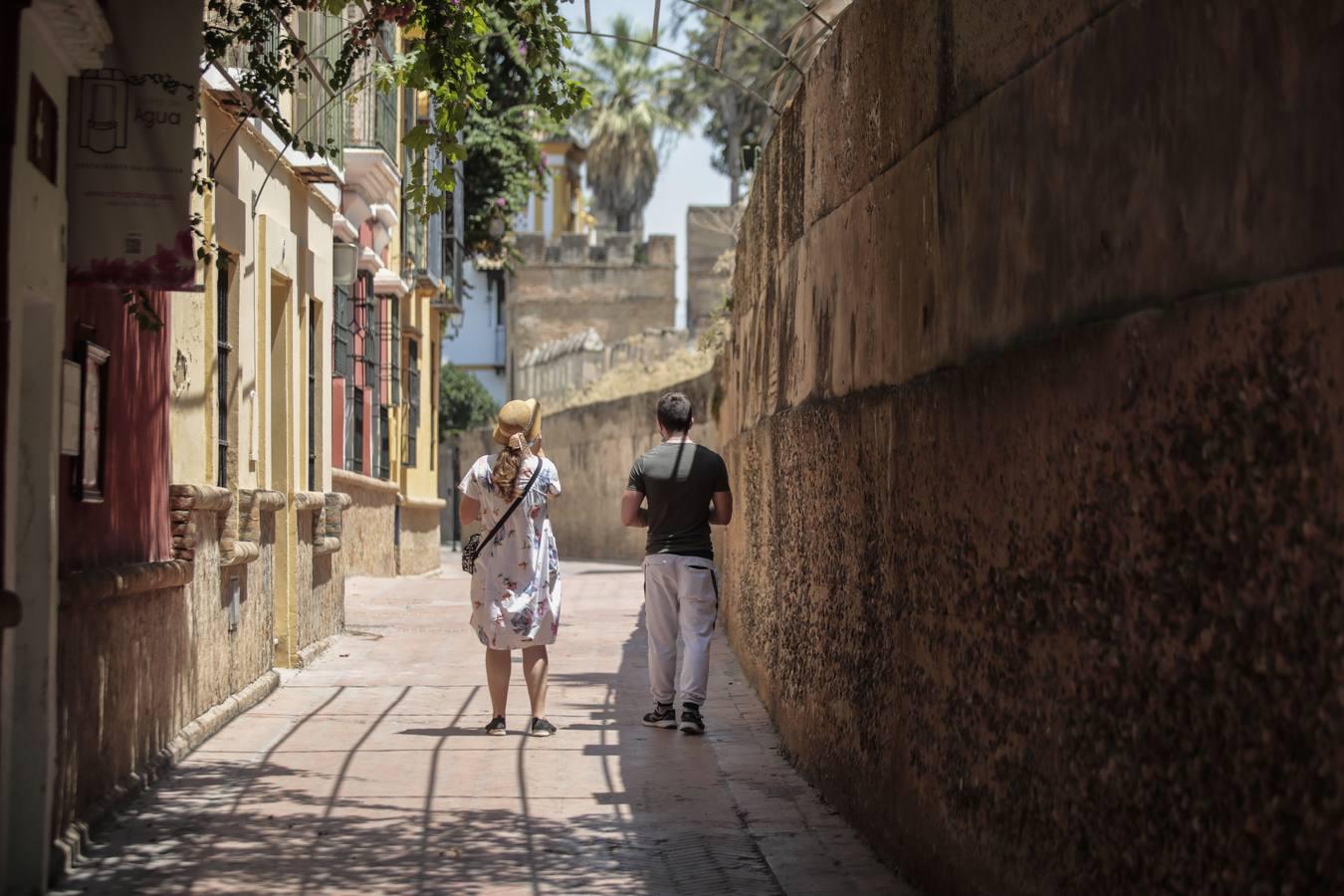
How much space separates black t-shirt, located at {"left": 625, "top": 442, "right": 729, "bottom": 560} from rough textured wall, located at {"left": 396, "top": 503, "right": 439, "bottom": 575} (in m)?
14.0

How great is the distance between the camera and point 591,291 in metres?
51.5

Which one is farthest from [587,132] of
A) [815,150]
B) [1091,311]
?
[1091,311]

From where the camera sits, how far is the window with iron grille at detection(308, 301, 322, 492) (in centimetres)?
1334

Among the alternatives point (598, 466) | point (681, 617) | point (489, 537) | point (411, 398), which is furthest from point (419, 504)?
point (489, 537)

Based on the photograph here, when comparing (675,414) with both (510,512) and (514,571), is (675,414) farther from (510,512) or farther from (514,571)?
(514,571)

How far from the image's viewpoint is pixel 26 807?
547cm

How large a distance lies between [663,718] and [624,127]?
5090 centimetres

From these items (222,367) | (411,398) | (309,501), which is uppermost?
(411,398)

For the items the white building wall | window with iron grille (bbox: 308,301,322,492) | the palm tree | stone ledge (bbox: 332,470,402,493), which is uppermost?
the palm tree

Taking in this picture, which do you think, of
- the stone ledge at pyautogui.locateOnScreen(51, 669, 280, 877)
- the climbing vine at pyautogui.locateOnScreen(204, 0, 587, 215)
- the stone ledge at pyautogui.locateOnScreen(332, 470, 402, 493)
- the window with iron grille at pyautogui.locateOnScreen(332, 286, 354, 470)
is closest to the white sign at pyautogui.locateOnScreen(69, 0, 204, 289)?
the climbing vine at pyautogui.locateOnScreen(204, 0, 587, 215)

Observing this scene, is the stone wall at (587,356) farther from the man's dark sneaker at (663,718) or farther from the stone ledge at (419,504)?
the man's dark sneaker at (663,718)

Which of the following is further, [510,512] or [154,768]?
[510,512]

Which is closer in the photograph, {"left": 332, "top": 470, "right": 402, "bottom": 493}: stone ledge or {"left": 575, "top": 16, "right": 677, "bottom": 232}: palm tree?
{"left": 332, "top": 470, "right": 402, "bottom": 493}: stone ledge

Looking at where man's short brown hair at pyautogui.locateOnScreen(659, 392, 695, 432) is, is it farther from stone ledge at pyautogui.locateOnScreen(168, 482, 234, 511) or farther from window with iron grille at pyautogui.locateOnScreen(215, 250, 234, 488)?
window with iron grille at pyautogui.locateOnScreen(215, 250, 234, 488)
